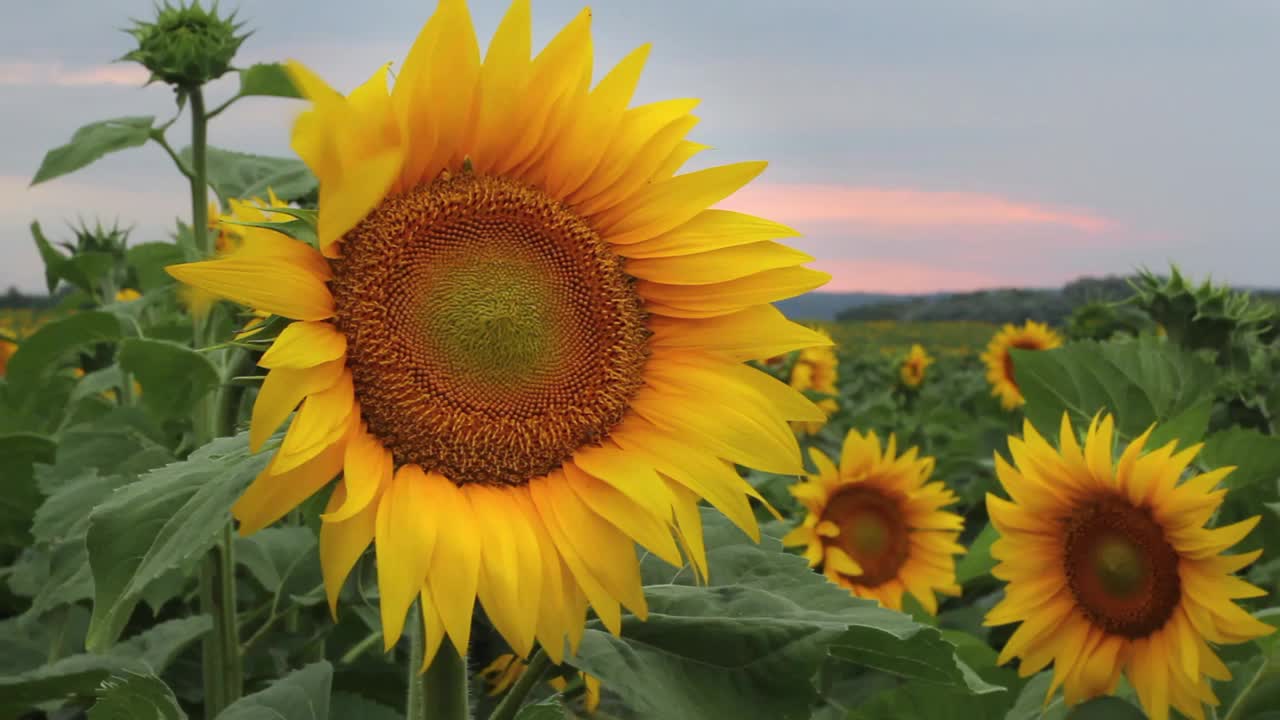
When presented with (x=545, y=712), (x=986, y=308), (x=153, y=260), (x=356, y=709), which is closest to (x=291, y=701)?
(x=356, y=709)

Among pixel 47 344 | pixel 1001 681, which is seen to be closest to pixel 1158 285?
pixel 1001 681

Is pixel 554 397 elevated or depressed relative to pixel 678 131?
depressed

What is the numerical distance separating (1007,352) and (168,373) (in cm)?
684

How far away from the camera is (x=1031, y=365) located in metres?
3.05

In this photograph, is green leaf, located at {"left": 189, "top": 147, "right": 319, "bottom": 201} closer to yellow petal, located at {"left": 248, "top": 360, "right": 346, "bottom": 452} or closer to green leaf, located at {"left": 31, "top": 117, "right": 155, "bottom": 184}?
green leaf, located at {"left": 31, "top": 117, "right": 155, "bottom": 184}

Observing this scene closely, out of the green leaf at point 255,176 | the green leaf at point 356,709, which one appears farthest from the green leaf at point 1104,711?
the green leaf at point 255,176

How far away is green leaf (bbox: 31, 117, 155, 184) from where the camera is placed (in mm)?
2596

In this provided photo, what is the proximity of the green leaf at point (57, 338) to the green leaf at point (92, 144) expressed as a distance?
369 mm

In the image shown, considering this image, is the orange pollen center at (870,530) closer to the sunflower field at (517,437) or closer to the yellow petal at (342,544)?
the sunflower field at (517,437)

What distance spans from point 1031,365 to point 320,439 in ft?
7.33

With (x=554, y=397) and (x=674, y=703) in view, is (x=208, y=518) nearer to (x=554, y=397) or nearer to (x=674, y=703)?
(x=554, y=397)

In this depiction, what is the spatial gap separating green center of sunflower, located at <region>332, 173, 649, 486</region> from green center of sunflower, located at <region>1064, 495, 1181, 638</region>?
1463 millimetres

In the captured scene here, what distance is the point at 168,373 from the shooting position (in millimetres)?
2320

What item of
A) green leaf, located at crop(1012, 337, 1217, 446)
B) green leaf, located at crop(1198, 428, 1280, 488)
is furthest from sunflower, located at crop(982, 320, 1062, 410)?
green leaf, located at crop(1198, 428, 1280, 488)
